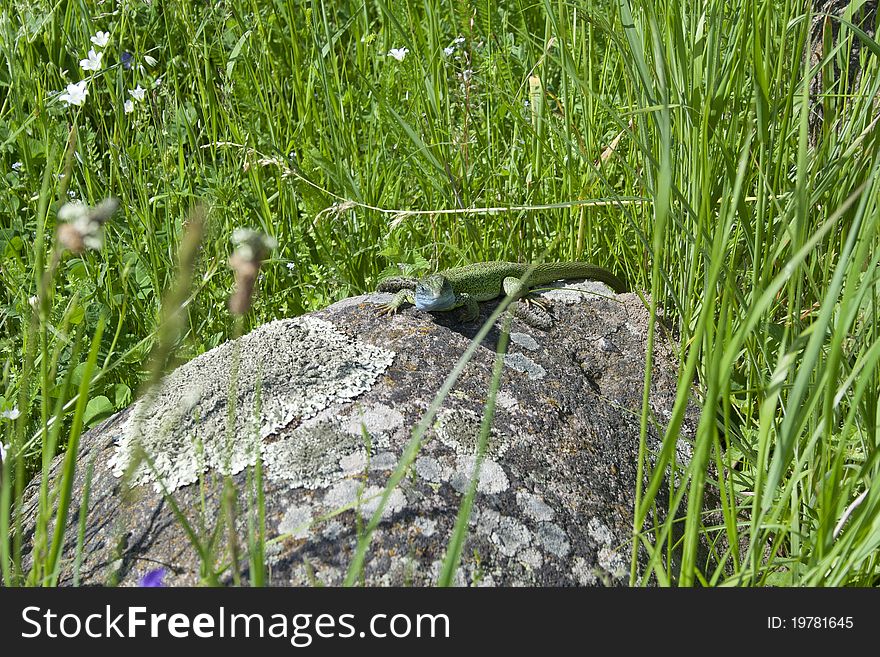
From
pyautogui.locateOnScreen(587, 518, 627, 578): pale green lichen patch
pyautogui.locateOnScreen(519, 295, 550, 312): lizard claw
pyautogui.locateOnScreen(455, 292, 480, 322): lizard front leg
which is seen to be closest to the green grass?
pyautogui.locateOnScreen(587, 518, 627, 578): pale green lichen patch

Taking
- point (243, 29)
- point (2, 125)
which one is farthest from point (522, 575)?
point (2, 125)

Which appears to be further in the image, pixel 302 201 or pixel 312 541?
pixel 302 201

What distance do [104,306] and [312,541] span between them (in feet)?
6.35

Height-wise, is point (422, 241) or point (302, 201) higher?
point (302, 201)

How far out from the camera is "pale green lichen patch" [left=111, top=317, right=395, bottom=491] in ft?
7.40

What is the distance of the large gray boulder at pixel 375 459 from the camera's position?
2.02m

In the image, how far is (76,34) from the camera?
15.1ft

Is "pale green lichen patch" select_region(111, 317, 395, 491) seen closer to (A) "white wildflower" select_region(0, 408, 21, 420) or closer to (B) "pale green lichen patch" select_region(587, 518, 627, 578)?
(A) "white wildflower" select_region(0, 408, 21, 420)

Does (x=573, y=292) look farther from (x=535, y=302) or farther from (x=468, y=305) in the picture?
(x=468, y=305)

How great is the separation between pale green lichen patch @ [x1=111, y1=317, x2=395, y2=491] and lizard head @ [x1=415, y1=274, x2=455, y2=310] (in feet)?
1.27

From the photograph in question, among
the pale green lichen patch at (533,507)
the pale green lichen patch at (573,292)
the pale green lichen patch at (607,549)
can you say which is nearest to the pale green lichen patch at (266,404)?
the pale green lichen patch at (533,507)
